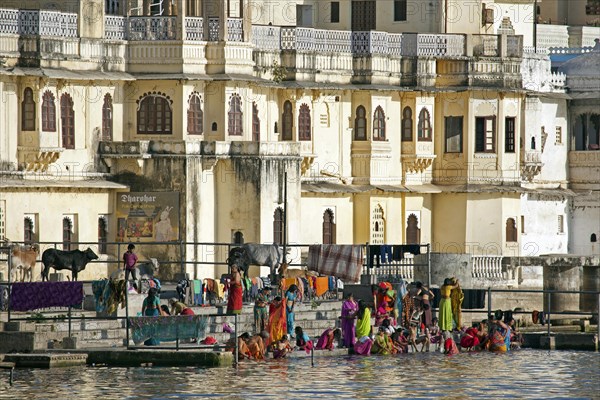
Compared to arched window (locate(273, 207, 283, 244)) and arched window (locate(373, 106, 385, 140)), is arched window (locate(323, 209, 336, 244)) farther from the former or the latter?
arched window (locate(273, 207, 283, 244))

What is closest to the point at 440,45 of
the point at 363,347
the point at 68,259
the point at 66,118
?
the point at 66,118

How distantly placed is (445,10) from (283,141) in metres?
9.33

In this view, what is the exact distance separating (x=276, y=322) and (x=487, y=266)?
2306 centimetres

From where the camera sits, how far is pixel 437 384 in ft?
161

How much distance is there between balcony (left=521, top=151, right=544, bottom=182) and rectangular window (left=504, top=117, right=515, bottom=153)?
0.74 metres

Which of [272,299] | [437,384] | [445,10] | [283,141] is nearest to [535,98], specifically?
[445,10]

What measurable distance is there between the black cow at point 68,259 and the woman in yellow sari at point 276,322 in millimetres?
7613

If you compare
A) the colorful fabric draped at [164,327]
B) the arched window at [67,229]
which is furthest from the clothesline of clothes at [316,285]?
the colorful fabric draped at [164,327]

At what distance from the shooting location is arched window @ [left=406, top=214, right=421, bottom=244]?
251ft

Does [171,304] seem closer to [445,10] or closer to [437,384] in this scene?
[437,384]

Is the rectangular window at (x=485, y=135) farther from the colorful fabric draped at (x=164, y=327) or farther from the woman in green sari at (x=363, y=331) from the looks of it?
the colorful fabric draped at (x=164, y=327)

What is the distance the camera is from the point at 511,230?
255ft

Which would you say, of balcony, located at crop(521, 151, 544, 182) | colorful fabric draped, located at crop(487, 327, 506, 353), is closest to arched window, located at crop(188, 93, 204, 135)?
balcony, located at crop(521, 151, 544, 182)

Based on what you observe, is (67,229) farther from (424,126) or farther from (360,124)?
(424,126)
